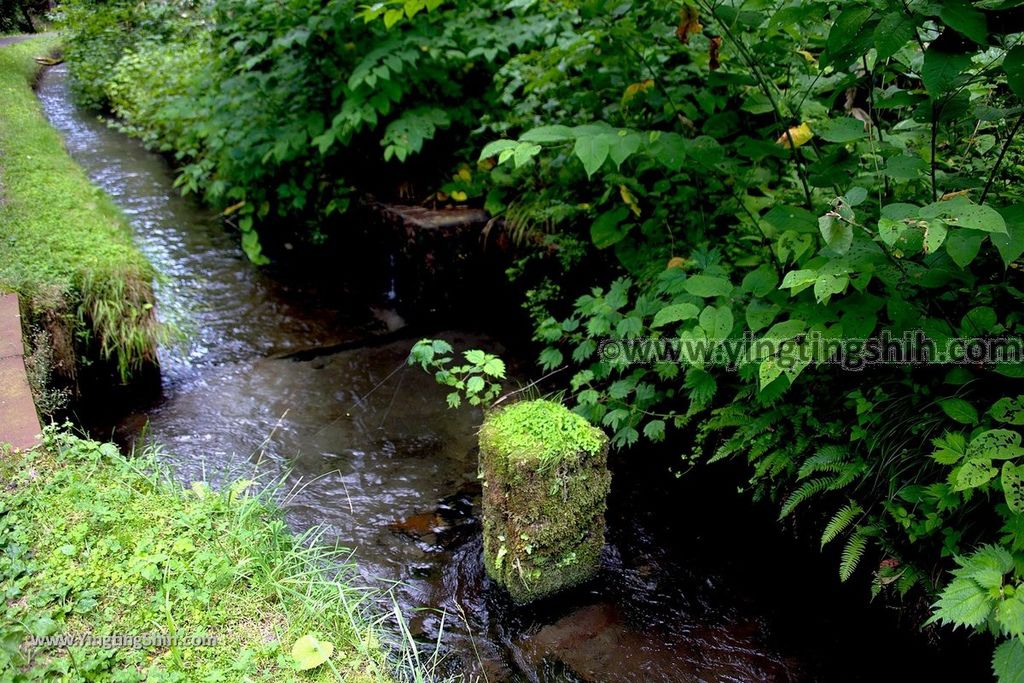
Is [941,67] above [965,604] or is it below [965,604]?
above

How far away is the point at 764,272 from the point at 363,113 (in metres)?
3.83

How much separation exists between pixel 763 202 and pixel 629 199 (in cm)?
79

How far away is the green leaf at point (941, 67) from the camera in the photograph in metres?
2.01

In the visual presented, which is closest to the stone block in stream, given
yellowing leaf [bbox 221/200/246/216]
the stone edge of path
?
the stone edge of path

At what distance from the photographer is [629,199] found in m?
4.17

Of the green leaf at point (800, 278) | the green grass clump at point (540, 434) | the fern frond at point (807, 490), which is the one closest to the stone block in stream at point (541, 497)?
the green grass clump at point (540, 434)

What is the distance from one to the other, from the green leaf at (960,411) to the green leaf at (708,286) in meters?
0.99

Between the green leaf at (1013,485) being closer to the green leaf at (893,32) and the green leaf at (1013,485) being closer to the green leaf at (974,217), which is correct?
the green leaf at (974,217)

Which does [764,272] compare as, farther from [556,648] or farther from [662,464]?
[556,648]

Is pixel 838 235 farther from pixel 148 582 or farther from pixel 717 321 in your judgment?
pixel 148 582

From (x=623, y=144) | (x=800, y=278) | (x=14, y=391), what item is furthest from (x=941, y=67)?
(x=14, y=391)

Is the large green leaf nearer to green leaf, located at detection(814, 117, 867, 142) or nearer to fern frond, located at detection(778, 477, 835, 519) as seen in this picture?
green leaf, located at detection(814, 117, 867, 142)

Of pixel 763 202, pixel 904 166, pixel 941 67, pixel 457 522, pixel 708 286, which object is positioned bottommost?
pixel 457 522

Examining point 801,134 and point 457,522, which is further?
point 457,522
